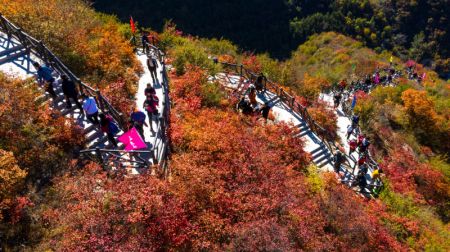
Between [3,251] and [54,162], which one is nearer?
[3,251]

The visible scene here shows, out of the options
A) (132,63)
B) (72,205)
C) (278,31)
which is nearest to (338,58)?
(278,31)

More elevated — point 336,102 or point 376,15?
point 336,102

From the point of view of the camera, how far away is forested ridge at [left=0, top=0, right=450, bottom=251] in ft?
32.4

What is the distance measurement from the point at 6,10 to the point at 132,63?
6308mm

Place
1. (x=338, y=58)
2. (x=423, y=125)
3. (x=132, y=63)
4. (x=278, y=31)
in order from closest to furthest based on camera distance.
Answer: (x=132, y=63) → (x=423, y=125) → (x=338, y=58) → (x=278, y=31)

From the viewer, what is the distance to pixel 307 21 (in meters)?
60.3

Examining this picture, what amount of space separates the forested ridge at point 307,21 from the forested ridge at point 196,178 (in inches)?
1410

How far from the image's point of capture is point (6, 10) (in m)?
16.9

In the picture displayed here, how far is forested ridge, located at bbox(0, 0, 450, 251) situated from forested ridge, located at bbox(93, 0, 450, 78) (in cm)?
3581

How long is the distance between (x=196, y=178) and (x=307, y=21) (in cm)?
5473

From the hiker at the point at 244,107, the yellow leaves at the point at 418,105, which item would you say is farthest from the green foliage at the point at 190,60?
the yellow leaves at the point at 418,105

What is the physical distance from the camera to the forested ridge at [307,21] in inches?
2282

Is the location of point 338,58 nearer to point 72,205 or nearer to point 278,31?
point 278,31

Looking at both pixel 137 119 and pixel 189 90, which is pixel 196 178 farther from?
pixel 189 90
